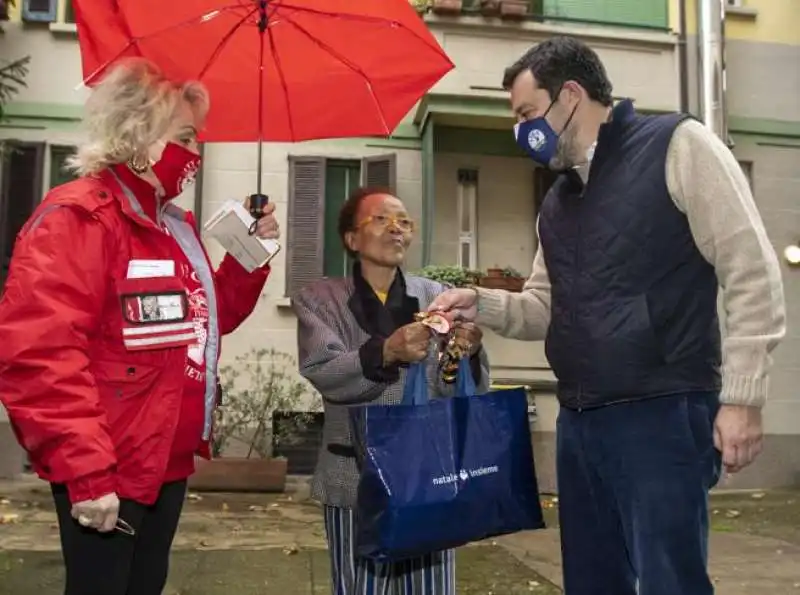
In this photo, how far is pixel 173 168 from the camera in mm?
2186

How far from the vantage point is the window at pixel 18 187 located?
8.98 meters

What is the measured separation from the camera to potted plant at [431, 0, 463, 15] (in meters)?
9.18

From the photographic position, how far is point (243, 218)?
2.62 metres

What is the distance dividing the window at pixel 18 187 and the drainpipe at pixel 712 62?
7656 millimetres

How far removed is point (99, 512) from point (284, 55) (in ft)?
6.16

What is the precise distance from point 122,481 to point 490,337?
739cm

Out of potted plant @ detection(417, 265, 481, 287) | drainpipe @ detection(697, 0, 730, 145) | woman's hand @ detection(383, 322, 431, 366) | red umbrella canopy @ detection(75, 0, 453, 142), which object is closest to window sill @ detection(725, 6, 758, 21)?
drainpipe @ detection(697, 0, 730, 145)

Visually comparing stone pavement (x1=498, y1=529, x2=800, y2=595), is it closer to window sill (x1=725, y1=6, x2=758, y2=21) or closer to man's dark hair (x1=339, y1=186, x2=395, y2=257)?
man's dark hair (x1=339, y1=186, x2=395, y2=257)

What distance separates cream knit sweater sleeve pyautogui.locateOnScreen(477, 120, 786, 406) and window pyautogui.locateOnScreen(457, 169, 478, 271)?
7.64 meters

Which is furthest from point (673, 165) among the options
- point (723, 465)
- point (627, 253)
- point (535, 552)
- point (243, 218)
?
point (535, 552)

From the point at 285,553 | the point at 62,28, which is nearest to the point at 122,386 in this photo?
the point at 285,553

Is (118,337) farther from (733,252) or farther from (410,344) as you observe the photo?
(733,252)

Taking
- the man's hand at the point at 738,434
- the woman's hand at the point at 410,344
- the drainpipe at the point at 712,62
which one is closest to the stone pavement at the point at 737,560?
the woman's hand at the point at 410,344

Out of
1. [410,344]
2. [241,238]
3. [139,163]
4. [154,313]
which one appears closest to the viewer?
[154,313]
